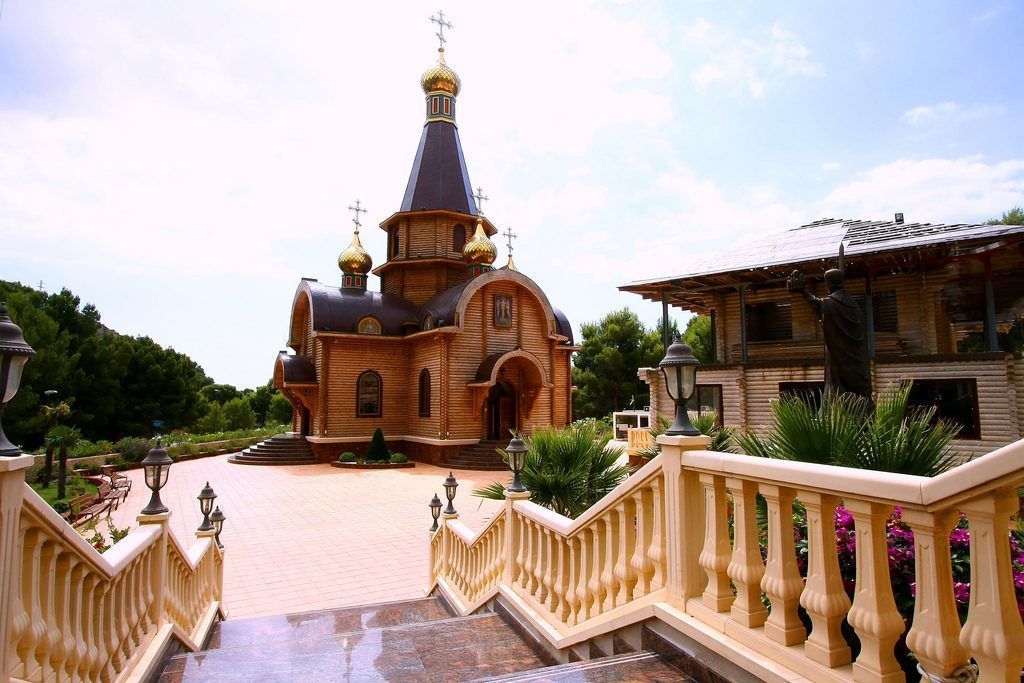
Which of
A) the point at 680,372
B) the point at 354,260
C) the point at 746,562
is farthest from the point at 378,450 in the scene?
the point at 746,562

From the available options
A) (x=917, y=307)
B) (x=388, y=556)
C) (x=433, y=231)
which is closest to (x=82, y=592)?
(x=388, y=556)

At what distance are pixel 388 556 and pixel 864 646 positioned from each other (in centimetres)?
771

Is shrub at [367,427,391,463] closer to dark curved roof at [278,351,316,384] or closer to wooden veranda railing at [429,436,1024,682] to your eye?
dark curved roof at [278,351,316,384]

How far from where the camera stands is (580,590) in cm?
349

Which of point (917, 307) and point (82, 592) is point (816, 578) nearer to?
point (82, 592)

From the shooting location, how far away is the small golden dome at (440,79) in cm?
2422

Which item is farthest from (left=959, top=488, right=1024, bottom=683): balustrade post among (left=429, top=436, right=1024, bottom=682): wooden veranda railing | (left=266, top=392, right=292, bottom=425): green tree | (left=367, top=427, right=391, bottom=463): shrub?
(left=266, top=392, right=292, bottom=425): green tree

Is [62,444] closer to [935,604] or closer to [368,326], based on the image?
[368,326]

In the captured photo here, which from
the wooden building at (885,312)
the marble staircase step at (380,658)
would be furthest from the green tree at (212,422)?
the marble staircase step at (380,658)

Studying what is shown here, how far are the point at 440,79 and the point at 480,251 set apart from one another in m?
8.43

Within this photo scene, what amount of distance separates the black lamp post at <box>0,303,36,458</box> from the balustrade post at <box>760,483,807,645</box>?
271 centimetres

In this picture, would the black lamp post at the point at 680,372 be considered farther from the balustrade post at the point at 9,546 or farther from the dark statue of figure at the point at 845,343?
the dark statue of figure at the point at 845,343

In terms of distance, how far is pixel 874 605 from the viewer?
1.75m

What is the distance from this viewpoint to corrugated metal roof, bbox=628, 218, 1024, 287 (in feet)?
38.8
